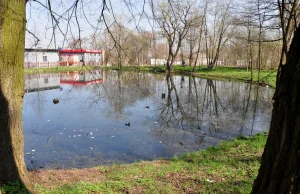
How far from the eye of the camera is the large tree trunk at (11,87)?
3471mm

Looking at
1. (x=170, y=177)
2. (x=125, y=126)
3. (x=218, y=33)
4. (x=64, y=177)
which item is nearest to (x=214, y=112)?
(x=125, y=126)

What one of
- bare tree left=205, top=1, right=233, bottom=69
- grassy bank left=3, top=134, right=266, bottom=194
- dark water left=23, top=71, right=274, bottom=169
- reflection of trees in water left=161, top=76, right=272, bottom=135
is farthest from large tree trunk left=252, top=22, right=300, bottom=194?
bare tree left=205, top=1, right=233, bottom=69

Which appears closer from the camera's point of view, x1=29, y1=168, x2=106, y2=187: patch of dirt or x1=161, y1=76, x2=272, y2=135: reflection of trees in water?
x1=29, y1=168, x2=106, y2=187: patch of dirt

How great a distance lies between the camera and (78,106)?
14.0 metres

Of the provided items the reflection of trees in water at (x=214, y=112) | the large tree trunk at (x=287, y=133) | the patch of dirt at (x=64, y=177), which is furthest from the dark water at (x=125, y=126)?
the large tree trunk at (x=287, y=133)

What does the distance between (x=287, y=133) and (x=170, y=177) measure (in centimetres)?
352

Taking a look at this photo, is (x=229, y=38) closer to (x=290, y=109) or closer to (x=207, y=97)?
(x=207, y=97)

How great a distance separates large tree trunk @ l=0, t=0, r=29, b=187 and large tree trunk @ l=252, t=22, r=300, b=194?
3.40 metres

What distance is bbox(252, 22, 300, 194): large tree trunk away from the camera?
1461 mm

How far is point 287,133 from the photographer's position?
5.00 ft

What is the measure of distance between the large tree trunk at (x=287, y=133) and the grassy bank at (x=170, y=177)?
105 inches

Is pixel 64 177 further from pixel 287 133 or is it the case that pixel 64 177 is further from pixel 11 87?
pixel 287 133

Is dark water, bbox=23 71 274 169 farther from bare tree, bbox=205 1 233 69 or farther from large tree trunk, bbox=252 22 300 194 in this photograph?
bare tree, bbox=205 1 233 69

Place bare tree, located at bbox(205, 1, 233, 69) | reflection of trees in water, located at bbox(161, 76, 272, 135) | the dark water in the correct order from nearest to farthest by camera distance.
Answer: the dark water, reflection of trees in water, located at bbox(161, 76, 272, 135), bare tree, located at bbox(205, 1, 233, 69)
